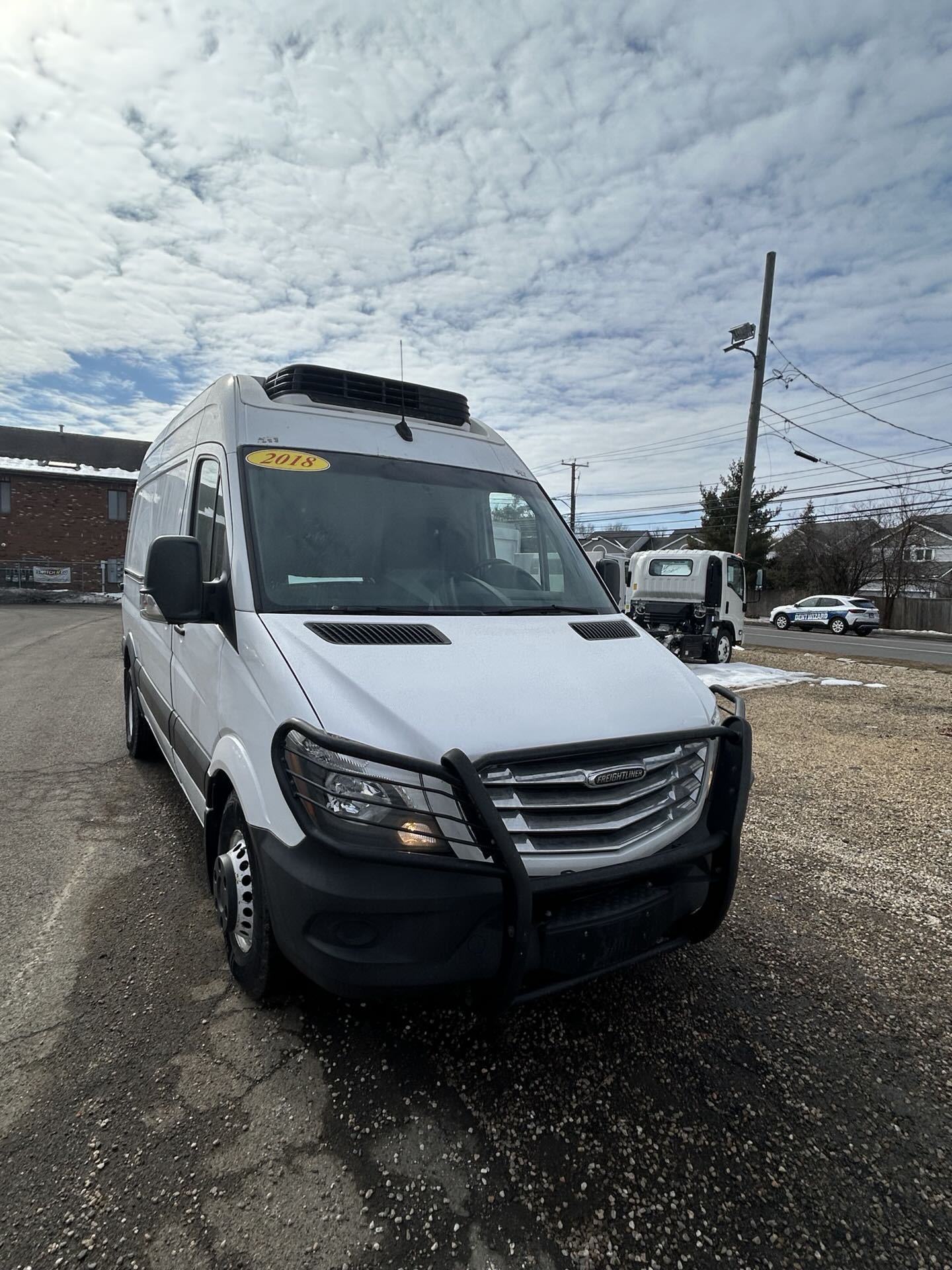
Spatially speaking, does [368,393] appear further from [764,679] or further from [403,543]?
[764,679]

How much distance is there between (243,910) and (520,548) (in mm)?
2092

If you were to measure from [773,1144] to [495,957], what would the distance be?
1.05 m

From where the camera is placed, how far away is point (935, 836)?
4715mm

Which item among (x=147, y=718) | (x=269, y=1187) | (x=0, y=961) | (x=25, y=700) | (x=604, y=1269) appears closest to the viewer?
(x=604, y=1269)

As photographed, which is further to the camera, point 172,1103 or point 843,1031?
point 843,1031

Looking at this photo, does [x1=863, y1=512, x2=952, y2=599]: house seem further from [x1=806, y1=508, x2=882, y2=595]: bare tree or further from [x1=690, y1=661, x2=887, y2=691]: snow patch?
[x1=690, y1=661, x2=887, y2=691]: snow patch

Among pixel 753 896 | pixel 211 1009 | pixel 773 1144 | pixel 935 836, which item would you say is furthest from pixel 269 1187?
pixel 935 836

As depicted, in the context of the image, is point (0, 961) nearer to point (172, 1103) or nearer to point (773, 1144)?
point (172, 1103)

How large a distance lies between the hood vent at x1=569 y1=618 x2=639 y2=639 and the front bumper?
3.47 feet

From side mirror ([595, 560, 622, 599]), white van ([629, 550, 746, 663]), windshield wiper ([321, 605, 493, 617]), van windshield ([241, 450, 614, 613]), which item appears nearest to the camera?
windshield wiper ([321, 605, 493, 617])

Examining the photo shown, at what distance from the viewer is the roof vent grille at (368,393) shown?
3504 mm

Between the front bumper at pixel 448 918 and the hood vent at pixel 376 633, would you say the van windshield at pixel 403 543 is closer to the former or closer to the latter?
the hood vent at pixel 376 633

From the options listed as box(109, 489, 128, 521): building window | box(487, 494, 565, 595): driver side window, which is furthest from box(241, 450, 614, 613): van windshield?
box(109, 489, 128, 521): building window

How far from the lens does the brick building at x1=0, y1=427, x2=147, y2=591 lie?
1469 inches
